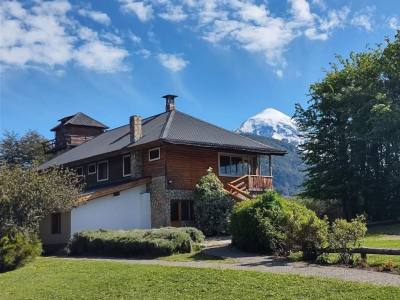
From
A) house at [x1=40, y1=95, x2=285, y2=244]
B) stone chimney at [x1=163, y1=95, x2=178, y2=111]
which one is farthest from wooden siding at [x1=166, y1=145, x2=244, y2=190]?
stone chimney at [x1=163, y1=95, x2=178, y2=111]

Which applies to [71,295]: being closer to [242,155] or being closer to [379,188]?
[242,155]

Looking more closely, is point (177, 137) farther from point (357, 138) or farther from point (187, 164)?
point (357, 138)

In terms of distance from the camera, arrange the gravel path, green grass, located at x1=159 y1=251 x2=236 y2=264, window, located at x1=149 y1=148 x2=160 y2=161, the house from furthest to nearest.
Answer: window, located at x1=149 y1=148 x2=160 y2=161, the house, green grass, located at x1=159 y1=251 x2=236 y2=264, the gravel path

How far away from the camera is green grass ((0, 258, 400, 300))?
441 inches

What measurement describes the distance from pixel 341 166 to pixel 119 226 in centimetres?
1772

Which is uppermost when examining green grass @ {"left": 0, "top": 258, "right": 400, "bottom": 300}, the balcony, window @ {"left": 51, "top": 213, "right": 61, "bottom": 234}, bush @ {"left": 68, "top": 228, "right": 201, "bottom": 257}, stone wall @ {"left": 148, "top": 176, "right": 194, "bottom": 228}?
the balcony

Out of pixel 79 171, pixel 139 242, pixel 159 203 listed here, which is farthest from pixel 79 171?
pixel 139 242

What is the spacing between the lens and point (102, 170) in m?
35.5

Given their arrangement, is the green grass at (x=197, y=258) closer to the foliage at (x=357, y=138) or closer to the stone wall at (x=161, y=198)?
the stone wall at (x=161, y=198)

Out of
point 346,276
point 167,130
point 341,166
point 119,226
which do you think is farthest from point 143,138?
point 346,276

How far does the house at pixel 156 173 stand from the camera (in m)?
29.3

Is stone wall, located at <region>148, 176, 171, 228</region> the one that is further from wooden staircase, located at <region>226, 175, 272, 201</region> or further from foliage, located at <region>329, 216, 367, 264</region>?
foliage, located at <region>329, 216, 367, 264</region>

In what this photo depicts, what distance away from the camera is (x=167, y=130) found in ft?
104

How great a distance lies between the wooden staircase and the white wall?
4983mm
